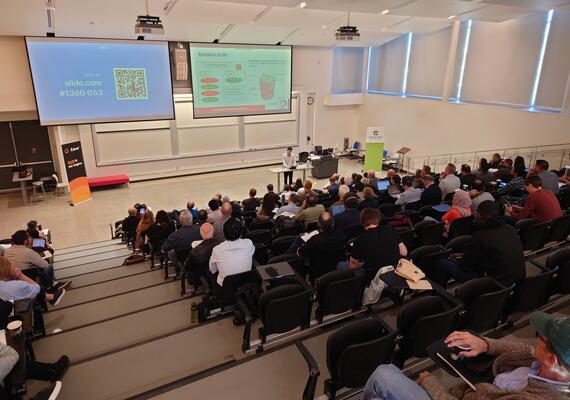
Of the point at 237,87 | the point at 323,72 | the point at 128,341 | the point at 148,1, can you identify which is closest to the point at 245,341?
the point at 128,341

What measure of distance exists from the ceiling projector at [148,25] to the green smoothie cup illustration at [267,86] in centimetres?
675

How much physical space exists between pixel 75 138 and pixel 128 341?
34.7ft

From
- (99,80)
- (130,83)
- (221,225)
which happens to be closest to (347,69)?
(130,83)

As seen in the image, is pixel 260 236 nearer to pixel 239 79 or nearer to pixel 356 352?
pixel 356 352

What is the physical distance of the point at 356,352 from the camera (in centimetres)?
251

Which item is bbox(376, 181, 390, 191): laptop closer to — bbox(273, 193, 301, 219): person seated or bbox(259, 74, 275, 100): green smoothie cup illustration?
bbox(273, 193, 301, 219): person seated

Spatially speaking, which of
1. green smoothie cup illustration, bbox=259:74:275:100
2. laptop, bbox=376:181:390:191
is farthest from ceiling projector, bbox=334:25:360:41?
green smoothie cup illustration, bbox=259:74:275:100

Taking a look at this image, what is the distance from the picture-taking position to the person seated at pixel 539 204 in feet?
16.6

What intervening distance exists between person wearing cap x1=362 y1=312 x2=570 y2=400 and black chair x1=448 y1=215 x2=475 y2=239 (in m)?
3.19

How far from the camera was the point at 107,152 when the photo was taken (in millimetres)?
12891

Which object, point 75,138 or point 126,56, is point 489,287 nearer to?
point 126,56

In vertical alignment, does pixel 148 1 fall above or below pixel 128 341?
above

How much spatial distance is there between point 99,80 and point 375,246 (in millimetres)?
10186

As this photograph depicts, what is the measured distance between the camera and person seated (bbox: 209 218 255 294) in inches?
152
